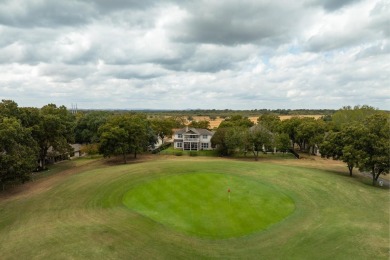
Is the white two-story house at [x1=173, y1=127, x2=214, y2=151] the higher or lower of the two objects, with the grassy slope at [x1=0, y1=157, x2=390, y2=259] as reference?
higher

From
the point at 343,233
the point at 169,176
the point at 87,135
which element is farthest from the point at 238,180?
the point at 87,135

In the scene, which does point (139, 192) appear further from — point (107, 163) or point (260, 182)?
point (107, 163)

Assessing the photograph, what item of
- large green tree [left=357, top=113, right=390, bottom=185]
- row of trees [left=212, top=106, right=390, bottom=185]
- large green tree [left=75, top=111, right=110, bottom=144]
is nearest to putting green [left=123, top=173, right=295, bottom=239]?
large green tree [left=357, top=113, right=390, bottom=185]

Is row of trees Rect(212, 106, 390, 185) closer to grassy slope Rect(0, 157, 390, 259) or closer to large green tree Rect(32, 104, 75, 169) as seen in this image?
grassy slope Rect(0, 157, 390, 259)

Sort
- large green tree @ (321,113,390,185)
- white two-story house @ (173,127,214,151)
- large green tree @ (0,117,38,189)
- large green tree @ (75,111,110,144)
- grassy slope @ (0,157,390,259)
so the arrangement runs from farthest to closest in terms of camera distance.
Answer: large green tree @ (75,111,110,144) → white two-story house @ (173,127,214,151) → large green tree @ (321,113,390,185) → large green tree @ (0,117,38,189) → grassy slope @ (0,157,390,259)

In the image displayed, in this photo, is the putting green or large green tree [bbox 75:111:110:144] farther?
large green tree [bbox 75:111:110:144]

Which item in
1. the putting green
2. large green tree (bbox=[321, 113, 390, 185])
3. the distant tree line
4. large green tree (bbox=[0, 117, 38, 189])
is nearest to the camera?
the putting green

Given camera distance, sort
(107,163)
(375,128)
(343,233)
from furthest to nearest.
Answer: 1. (107,163)
2. (375,128)
3. (343,233)
